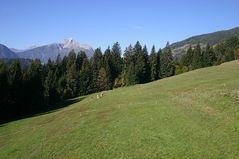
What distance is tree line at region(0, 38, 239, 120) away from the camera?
3489 inches

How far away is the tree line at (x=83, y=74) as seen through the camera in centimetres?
8862

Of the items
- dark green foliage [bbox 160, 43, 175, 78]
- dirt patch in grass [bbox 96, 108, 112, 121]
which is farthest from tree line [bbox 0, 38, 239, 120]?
dirt patch in grass [bbox 96, 108, 112, 121]

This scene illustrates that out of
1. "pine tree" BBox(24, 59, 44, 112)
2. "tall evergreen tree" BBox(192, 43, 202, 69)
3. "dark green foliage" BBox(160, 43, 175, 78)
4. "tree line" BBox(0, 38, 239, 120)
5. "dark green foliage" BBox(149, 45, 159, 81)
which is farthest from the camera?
"tall evergreen tree" BBox(192, 43, 202, 69)

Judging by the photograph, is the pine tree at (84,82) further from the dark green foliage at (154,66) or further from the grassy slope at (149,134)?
the grassy slope at (149,134)

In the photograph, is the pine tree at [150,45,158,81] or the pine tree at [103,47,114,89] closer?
the pine tree at [103,47,114,89]

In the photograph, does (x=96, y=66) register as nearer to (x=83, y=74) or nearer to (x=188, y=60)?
(x=83, y=74)

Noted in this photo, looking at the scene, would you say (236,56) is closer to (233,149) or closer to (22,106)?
(22,106)

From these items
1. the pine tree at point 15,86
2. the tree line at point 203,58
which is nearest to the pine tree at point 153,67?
the tree line at point 203,58

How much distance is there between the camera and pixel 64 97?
11575 centimetres

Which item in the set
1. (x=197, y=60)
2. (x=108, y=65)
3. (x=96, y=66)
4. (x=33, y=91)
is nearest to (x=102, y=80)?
(x=108, y=65)

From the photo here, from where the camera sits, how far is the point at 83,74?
12031 centimetres

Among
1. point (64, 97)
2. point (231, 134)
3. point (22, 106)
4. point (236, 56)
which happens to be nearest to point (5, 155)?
point (231, 134)

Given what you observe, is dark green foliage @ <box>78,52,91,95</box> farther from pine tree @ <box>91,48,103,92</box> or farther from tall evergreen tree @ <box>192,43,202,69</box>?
tall evergreen tree @ <box>192,43,202,69</box>

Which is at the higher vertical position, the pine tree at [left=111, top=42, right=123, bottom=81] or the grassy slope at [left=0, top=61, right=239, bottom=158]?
the pine tree at [left=111, top=42, right=123, bottom=81]
